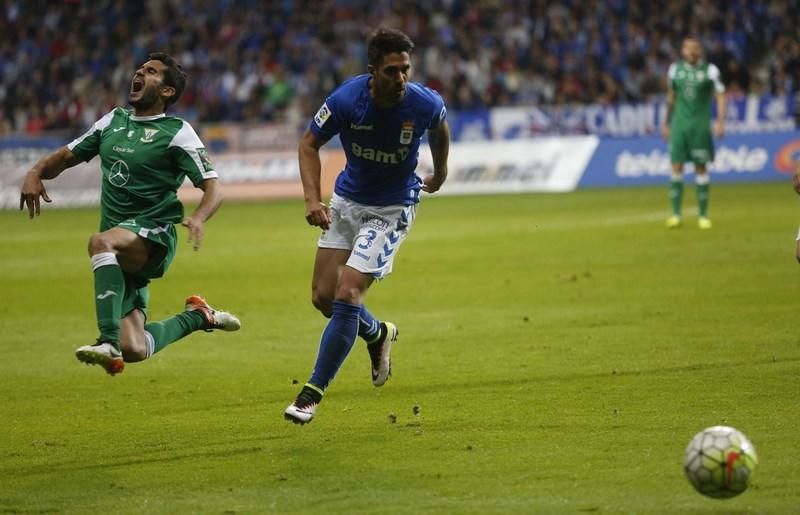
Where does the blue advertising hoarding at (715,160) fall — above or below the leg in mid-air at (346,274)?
below

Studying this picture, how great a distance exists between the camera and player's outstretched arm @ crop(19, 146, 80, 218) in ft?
25.8

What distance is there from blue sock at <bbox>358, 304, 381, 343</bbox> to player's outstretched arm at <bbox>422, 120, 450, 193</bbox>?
0.89 metres

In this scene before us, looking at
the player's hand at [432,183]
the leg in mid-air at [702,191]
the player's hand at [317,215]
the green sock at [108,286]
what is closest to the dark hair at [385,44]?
the player's hand at [317,215]

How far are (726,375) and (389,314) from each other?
4.65 metres

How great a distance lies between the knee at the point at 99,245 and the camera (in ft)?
25.1

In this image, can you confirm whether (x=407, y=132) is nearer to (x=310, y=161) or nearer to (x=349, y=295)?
(x=310, y=161)

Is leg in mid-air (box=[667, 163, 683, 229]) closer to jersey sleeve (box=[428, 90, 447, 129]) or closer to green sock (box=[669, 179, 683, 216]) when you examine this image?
green sock (box=[669, 179, 683, 216])

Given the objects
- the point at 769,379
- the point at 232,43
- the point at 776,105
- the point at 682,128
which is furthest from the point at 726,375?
the point at 232,43

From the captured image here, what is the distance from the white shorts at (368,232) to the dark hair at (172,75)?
116 cm

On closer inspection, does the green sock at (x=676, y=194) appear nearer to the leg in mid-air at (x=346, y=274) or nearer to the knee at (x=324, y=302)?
the leg in mid-air at (x=346, y=274)

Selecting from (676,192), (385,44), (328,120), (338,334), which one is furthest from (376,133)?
(676,192)

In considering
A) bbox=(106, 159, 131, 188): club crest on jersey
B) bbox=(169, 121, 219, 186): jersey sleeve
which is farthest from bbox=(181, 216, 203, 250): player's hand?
bbox=(106, 159, 131, 188): club crest on jersey

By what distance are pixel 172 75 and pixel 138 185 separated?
2.34 ft

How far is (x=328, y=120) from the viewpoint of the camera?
776 cm
